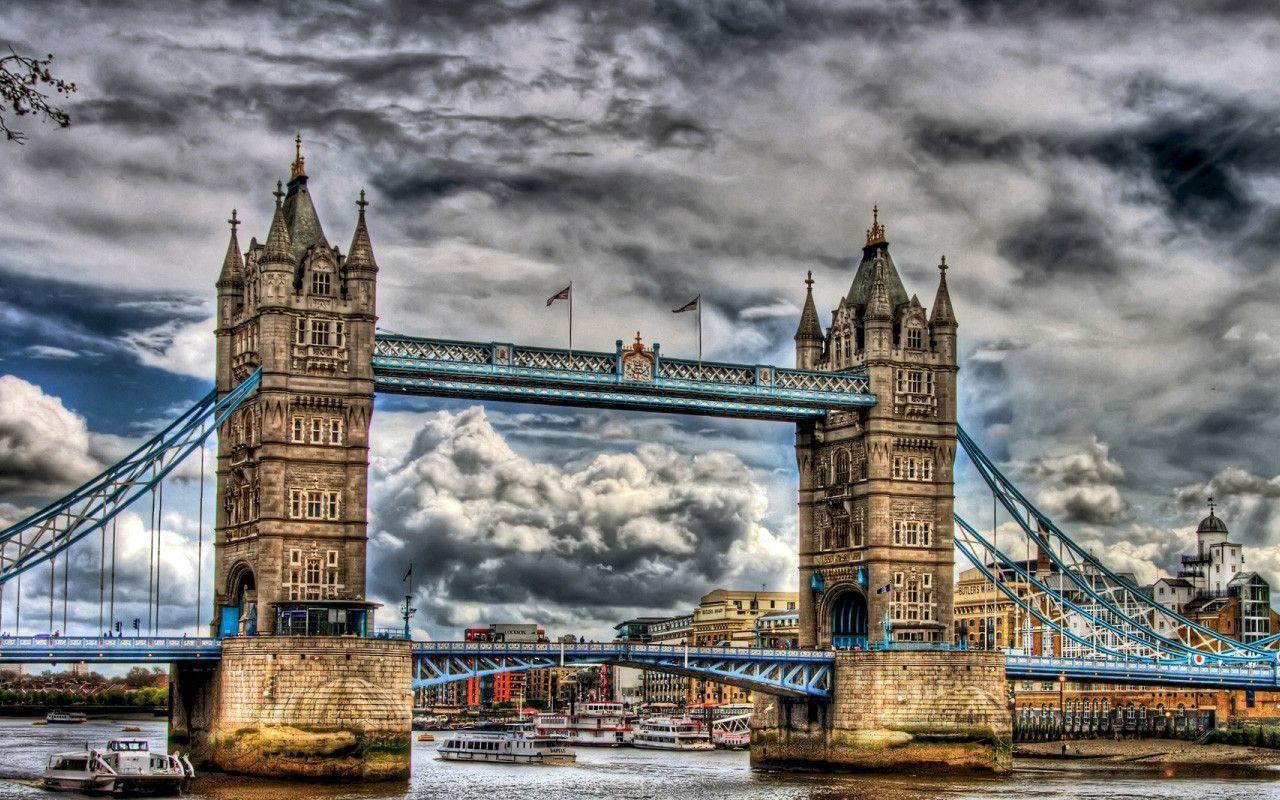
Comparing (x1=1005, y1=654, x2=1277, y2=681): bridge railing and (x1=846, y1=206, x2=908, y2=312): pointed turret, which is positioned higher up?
(x1=846, y1=206, x2=908, y2=312): pointed turret

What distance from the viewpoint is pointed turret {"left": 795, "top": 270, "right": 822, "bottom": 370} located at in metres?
130

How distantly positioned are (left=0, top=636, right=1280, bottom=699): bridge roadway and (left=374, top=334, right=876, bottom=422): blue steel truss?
1507 cm

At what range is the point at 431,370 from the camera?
109062 millimetres

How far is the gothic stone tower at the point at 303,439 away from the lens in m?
105

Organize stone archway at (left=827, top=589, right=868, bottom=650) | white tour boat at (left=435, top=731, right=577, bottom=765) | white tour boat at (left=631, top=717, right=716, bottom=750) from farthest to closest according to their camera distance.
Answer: white tour boat at (left=631, top=717, right=716, bottom=750) → white tour boat at (left=435, top=731, right=577, bottom=765) → stone archway at (left=827, top=589, right=868, bottom=650)

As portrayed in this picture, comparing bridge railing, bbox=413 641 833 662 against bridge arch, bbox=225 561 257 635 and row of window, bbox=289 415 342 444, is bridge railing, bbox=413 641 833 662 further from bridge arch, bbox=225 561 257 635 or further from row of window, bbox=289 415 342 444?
row of window, bbox=289 415 342 444

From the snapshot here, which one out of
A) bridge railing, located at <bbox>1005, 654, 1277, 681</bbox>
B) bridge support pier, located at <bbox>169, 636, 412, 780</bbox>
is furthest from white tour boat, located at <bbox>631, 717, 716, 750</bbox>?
bridge support pier, located at <bbox>169, 636, 412, 780</bbox>

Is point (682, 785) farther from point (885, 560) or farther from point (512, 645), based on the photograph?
point (885, 560)

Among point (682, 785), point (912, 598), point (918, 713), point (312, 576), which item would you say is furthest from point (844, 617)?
point (312, 576)

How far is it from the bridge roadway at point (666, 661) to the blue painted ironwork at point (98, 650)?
5 cm

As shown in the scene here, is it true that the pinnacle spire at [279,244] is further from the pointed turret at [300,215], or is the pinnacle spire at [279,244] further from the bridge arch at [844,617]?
the bridge arch at [844,617]

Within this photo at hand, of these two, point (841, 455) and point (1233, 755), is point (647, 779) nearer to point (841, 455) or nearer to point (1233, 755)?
point (841, 455)

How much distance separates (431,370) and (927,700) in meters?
37.0

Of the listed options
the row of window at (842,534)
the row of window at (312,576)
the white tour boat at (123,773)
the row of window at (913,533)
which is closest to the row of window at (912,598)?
the row of window at (913,533)
